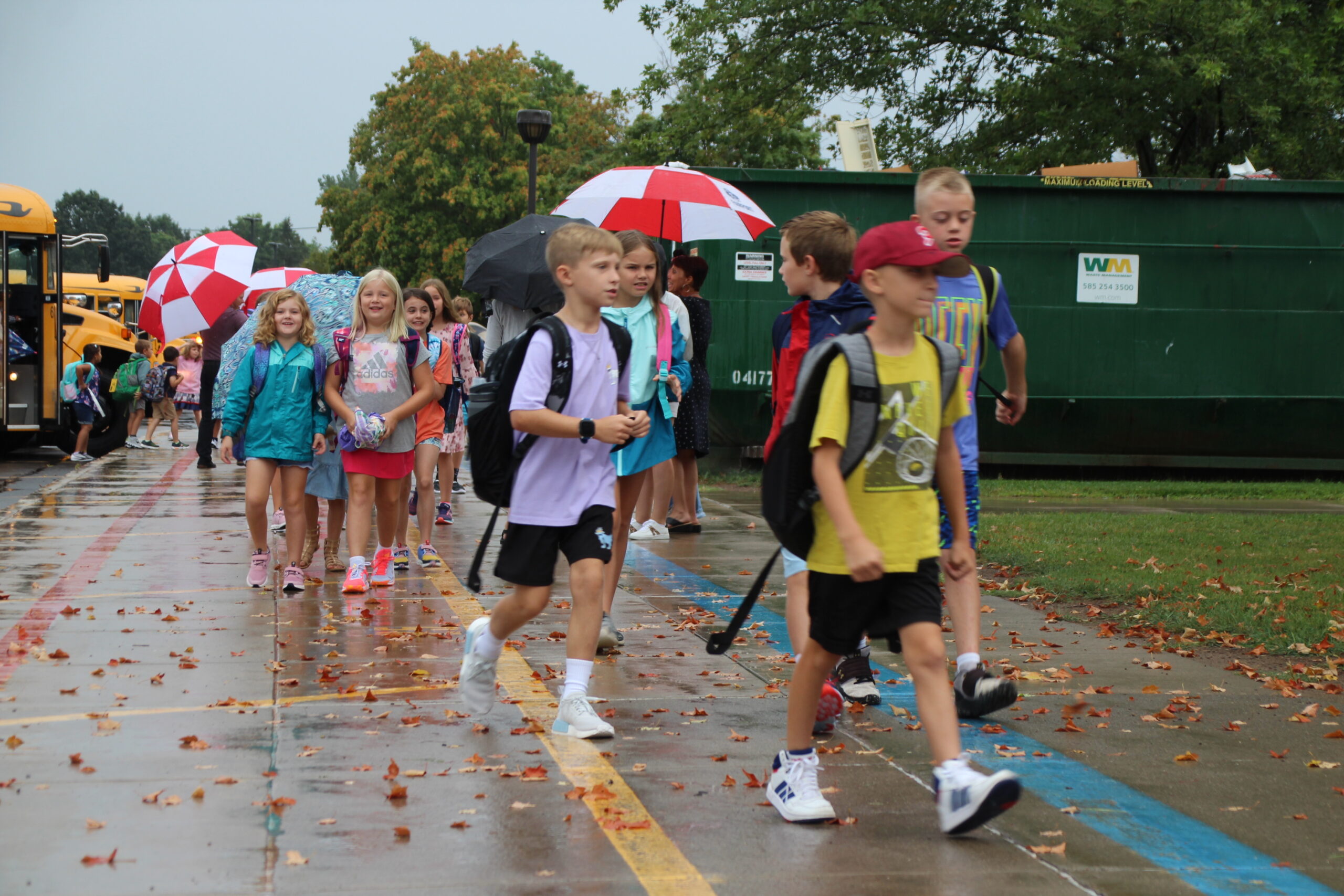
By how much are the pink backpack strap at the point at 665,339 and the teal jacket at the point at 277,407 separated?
2644mm

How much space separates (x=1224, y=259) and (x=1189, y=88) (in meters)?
5.24

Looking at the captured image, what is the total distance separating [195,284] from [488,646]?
37.0 ft

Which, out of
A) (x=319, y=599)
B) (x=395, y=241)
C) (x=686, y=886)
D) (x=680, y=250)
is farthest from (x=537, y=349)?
(x=395, y=241)

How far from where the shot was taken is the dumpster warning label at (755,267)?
15.6m

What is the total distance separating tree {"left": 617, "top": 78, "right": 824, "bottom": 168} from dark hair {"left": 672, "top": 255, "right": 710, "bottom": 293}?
41.4ft

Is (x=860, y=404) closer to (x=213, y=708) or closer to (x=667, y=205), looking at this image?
(x=213, y=708)

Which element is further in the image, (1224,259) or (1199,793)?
(1224,259)

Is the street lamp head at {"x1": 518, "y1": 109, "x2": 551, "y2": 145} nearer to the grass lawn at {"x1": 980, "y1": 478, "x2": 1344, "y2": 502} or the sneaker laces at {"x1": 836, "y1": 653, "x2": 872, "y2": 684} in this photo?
the grass lawn at {"x1": 980, "y1": 478, "x2": 1344, "y2": 502}

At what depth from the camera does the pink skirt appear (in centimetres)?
798

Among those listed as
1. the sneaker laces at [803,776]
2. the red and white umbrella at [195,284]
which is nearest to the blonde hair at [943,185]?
the sneaker laces at [803,776]

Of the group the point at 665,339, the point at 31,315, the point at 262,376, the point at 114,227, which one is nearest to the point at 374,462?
the point at 262,376

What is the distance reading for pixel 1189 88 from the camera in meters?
20.4

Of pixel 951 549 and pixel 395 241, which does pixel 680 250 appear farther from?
pixel 395 241

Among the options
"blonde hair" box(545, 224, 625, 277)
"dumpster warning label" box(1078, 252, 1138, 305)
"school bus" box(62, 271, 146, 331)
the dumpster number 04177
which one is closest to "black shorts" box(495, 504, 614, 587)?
"blonde hair" box(545, 224, 625, 277)
